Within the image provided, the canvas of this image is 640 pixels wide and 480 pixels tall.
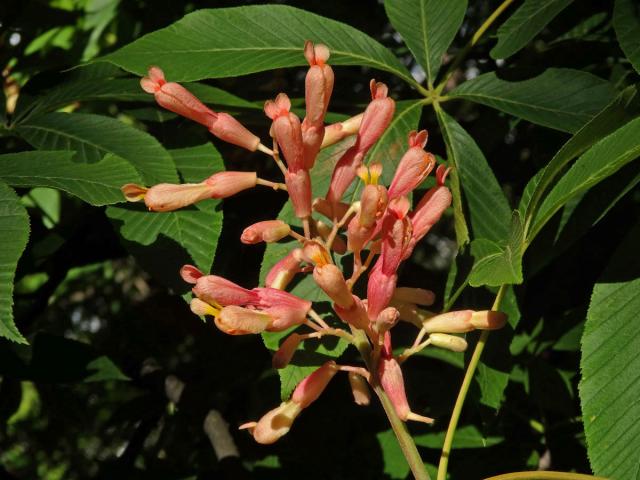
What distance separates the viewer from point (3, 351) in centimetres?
173

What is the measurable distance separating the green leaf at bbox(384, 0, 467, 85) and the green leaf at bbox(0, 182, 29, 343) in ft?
2.53

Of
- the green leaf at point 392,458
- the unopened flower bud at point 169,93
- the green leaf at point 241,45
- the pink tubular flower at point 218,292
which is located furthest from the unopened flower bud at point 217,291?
the green leaf at point 392,458

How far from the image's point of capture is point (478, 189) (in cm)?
138

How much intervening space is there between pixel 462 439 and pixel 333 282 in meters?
1.02

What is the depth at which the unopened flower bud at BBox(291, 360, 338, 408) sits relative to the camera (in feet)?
3.64

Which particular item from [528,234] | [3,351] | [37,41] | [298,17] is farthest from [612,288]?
[37,41]

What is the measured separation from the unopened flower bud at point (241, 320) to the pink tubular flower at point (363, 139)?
0.26 metres

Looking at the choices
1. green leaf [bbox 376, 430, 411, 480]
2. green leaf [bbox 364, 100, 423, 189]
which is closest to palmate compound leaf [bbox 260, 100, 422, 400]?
green leaf [bbox 364, 100, 423, 189]

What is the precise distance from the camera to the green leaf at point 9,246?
935 mm

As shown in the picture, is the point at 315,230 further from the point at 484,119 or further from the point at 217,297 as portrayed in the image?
Result: the point at 484,119

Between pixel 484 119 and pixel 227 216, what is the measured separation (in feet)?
2.29

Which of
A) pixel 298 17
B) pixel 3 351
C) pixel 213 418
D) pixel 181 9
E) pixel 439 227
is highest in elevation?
pixel 298 17

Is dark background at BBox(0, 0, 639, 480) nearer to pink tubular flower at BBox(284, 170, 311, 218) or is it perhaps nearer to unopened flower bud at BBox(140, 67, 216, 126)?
unopened flower bud at BBox(140, 67, 216, 126)

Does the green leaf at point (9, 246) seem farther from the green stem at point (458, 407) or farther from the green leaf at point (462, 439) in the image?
the green leaf at point (462, 439)
